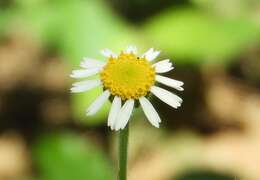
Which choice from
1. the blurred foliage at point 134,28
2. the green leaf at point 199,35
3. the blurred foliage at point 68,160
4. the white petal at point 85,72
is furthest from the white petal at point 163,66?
the green leaf at point 199,35

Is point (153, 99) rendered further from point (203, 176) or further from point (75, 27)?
point (203, 176)

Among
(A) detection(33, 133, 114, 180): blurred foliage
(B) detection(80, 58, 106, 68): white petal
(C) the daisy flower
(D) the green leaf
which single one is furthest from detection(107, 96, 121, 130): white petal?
(D) the green leaf

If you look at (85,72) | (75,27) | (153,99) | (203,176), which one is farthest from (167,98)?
(153,99)

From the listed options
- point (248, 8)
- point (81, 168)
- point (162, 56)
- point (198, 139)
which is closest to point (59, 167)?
point (81, 168)

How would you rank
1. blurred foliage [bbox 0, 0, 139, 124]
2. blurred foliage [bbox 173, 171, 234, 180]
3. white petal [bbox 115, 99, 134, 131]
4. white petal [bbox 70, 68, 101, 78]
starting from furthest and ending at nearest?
blurred foliage [bbox 0, 0, 139, 124]
blurred foliage [bbox 173, 171, 234, 180]
white petal [bbox 70, 68, 101, 78]
white petal [bbox 115, 99, 134, 131]

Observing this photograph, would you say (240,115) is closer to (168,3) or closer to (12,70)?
(168,3)

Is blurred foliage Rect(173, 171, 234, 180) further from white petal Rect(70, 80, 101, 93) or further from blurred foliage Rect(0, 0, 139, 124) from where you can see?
white petal Rect(70, 80, 101, 93)
